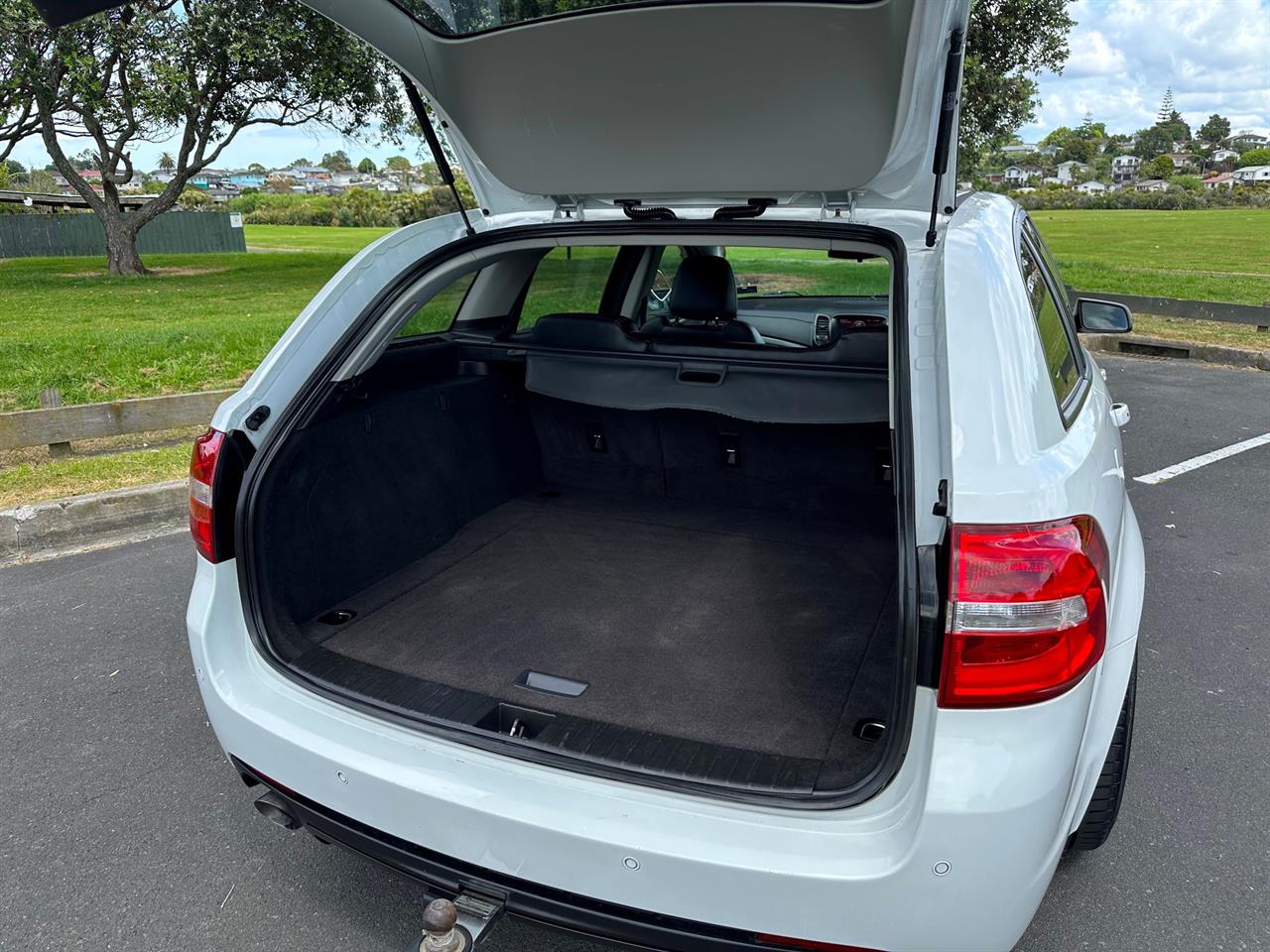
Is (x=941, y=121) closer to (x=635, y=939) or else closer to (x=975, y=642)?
(x=975, y=642)

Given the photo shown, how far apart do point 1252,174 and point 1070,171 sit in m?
14.8

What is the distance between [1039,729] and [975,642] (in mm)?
182

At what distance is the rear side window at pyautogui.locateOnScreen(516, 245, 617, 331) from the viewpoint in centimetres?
381

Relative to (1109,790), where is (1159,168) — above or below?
above

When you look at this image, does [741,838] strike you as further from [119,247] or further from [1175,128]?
[1175,128]

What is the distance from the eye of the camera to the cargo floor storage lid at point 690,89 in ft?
5.81

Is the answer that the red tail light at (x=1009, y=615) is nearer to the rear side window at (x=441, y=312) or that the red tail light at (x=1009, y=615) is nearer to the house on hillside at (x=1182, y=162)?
the rear side window at (x=441, y=312)

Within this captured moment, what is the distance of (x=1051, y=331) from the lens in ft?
7.02

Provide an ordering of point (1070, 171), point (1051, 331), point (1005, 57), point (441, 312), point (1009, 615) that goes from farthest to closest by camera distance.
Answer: point (1070, 171)
point (1005, 57)
point (441, 312)
point (1051, 331)
point (1009, 615)

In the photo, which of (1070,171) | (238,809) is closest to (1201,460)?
(238,809)

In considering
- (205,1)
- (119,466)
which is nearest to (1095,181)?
(205,1)

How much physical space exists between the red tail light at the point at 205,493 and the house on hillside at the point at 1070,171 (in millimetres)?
65981

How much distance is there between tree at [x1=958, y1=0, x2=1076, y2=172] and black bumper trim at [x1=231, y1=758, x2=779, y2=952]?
1163 centimetres

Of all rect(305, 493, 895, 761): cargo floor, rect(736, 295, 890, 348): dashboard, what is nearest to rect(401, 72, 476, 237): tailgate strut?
rect(305, 493, 895, 761): cargo floor
